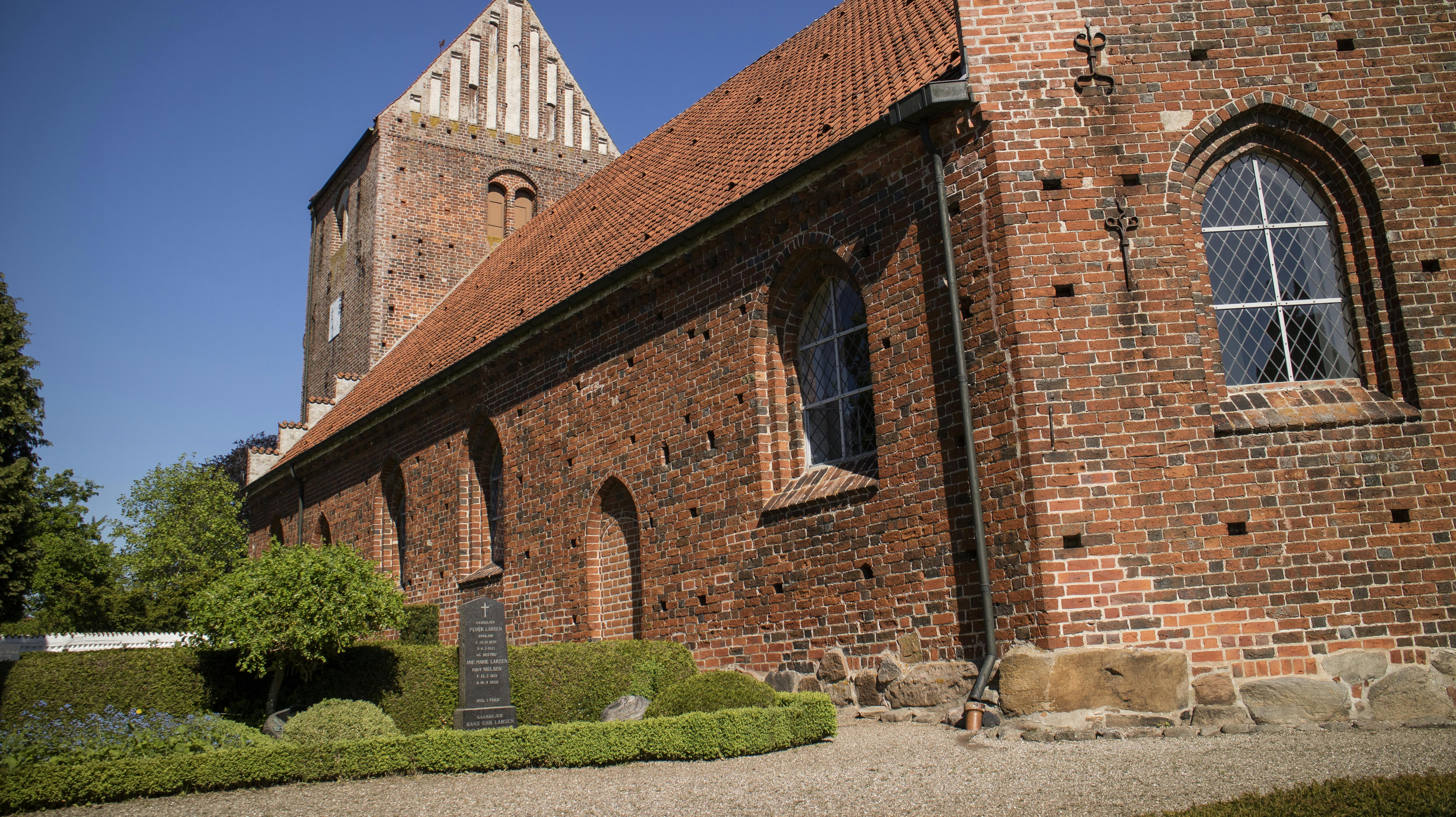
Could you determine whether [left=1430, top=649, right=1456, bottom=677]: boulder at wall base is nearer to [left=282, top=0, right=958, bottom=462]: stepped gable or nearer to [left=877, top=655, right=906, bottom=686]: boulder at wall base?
[left=877, top=655, right=906, bottom=686]: boulder at wall base

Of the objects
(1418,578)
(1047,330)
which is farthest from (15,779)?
(1418,578)

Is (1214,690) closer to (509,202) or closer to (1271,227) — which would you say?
(1271,227)

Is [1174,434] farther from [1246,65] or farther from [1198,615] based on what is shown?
[1246,65]

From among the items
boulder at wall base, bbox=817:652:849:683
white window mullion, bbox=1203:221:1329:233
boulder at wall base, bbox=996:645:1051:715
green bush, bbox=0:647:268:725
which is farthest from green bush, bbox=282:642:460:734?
white window mullion, bbox=1203:221:1329:233

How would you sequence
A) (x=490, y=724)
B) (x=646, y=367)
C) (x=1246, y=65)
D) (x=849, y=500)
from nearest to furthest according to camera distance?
(x=1246, y=65), (x=849, y=500), (x=490, y=724), (x=646, y=367)

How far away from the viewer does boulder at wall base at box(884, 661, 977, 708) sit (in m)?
8.80

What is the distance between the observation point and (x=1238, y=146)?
31.3ft

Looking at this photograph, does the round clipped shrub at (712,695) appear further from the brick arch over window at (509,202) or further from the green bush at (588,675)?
the brick arch over window at (509,202)

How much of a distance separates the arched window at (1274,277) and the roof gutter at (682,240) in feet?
8.93

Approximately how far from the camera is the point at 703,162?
1511 cm

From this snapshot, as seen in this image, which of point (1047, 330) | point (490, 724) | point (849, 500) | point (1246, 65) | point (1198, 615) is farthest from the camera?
point (490, 724)

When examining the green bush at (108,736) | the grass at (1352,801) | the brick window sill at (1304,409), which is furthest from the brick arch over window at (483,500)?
the grass at (1352,801)

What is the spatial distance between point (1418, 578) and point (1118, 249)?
3.63 meters

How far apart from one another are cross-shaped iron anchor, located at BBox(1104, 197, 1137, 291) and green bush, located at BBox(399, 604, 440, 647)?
1300cm
